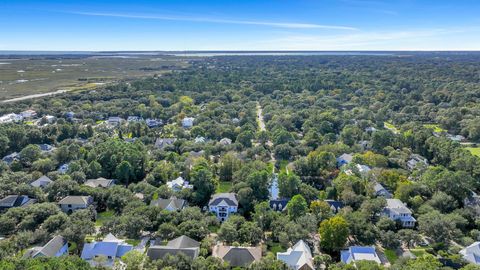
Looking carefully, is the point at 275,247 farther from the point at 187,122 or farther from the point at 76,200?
the point at 187,122

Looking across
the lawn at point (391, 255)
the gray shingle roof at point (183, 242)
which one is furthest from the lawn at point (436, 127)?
the gray shingle roof at point (183, 242)

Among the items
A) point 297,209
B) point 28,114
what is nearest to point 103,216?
point 297,209

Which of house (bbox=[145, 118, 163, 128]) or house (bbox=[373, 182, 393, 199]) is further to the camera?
house (bbox=[145, 118, 163, 128])

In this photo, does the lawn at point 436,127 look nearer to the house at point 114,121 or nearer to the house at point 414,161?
the house at point 414,161

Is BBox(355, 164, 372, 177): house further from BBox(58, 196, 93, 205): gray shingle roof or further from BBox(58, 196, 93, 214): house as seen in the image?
BBox(58, 196, 93, 214): house

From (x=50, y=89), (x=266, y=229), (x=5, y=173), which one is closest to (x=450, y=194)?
(x=266, y=229)

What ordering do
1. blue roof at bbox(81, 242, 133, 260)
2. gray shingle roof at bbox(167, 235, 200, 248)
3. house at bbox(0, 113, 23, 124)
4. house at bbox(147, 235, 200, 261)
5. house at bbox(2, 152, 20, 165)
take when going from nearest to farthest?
house at bbox(147, 235, 200, 261)
blue roof at bbox(81, 242, 133, 260)
gray shingle roof at bbox(167, 235, 200, 248)
house at bbox(2, 152, 20, 165)
house at bbox(0, 113, 23, 124)

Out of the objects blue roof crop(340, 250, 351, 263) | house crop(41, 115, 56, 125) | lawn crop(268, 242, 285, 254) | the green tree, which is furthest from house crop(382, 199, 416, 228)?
house crop(41, 115, 56, 125)
